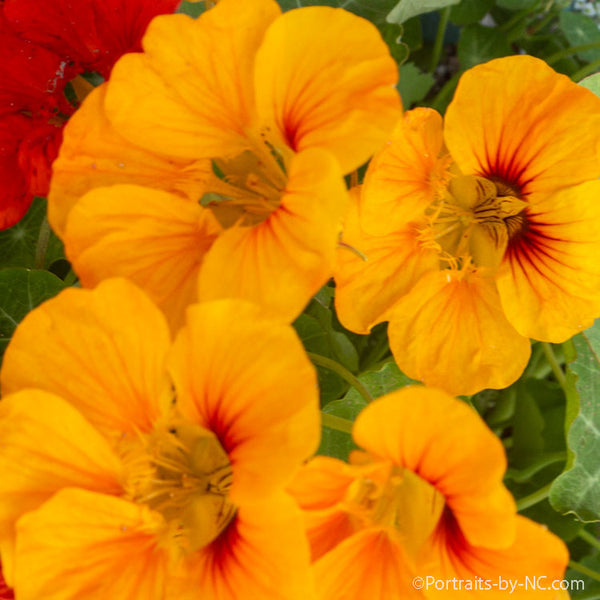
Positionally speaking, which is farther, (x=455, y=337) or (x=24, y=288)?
(x=24, y=288)

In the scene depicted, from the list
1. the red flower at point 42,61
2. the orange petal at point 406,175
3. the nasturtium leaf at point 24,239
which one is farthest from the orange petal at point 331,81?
the nasturtium leaf at point 24,239

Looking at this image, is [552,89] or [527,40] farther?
[527,40]

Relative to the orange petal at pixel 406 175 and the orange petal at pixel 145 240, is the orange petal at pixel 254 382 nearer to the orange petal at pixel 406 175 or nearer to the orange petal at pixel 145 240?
the orange petal at pixel 145 240

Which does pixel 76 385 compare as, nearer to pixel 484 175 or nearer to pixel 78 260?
pixel 78 260

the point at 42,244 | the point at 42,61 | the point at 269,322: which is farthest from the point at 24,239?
the point at 269,322

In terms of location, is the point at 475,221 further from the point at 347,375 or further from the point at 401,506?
the point at 401,506

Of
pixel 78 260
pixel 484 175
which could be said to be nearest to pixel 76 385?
pixel 78 260
